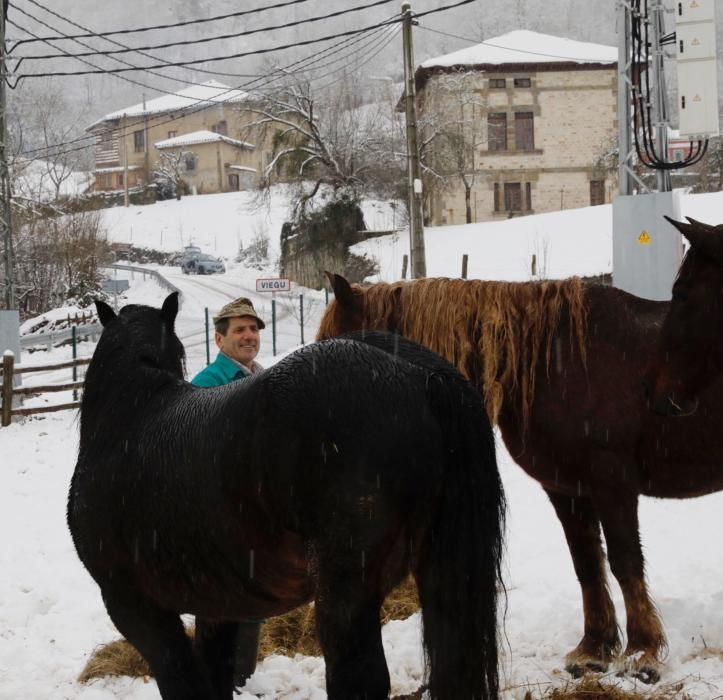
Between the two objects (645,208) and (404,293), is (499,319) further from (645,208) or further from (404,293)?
(645,208)

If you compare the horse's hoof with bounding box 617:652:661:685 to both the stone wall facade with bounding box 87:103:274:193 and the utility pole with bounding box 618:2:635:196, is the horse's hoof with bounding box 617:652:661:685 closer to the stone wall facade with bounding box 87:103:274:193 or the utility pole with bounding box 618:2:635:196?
the utility pole with bounding box 618:2:635:196

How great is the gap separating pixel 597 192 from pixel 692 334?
35.5m

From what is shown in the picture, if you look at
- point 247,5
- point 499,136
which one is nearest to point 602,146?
point 499,136

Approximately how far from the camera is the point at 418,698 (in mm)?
3412

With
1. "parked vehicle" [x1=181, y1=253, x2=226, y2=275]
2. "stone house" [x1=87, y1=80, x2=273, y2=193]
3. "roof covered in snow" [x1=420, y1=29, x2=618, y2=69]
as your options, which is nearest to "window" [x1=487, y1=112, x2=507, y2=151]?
"roof covered in snow" [x1=420, y1=29, x2=618, y2=69]

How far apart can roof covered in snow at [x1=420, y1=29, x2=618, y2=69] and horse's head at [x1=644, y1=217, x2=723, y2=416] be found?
34843 millimetres

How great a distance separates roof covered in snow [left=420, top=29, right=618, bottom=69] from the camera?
120ft

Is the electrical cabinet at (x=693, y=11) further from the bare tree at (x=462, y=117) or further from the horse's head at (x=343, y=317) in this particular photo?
the bare tree at (x=462, y=117)

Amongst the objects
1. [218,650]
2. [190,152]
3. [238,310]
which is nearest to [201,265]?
[190,152]

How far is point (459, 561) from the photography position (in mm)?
2229

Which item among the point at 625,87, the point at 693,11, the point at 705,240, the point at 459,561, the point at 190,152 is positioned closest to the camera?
the point at 459,561

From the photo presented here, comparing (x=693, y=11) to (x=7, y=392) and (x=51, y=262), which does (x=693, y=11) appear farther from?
(x=51, y=262)

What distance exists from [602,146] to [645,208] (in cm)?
2968

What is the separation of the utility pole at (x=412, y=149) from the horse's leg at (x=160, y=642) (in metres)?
13.6
